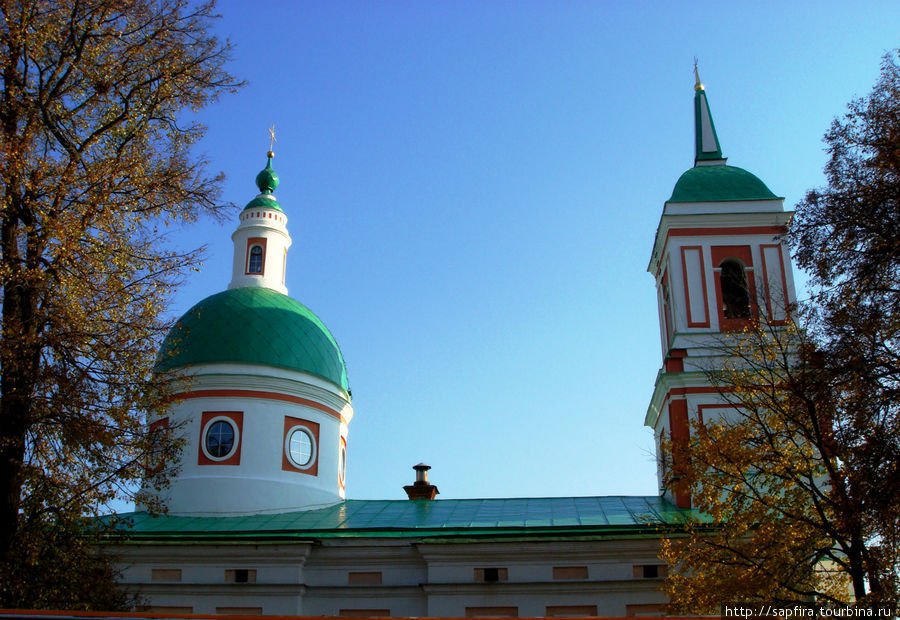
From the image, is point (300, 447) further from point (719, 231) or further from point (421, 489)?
point (719, 231)

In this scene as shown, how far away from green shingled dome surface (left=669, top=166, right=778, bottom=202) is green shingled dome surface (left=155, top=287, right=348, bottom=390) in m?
10.4

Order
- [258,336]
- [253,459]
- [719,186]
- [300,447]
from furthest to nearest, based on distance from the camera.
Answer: [719,186] < [258,336] < [300,447] < [253,459]

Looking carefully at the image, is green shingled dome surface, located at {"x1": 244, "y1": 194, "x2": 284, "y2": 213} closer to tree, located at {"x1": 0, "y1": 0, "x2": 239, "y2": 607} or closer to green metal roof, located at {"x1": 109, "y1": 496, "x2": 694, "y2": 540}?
green metal roof, located at {"x1": 109, "y1": 496, "x2": 694, "y2": 540}

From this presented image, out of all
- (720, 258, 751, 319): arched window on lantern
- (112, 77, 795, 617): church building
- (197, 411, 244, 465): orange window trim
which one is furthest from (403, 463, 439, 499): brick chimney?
(720, 258, 751, 319): arched window on lantern

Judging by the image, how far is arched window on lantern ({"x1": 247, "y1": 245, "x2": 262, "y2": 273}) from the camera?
90.1 feet

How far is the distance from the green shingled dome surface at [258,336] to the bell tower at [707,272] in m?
9.14

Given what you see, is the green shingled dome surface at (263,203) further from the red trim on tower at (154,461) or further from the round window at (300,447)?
the red trim on tower at (154,461)

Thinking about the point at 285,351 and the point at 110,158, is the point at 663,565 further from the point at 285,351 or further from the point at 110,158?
the point at 110,158

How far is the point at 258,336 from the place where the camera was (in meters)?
24.2

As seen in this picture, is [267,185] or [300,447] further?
[267,185]

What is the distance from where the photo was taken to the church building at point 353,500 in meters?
18.7

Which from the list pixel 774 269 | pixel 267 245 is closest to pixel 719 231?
pixel 774 269

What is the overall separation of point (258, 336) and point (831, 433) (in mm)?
15450

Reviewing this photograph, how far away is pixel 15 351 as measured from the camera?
1125 centimetres
